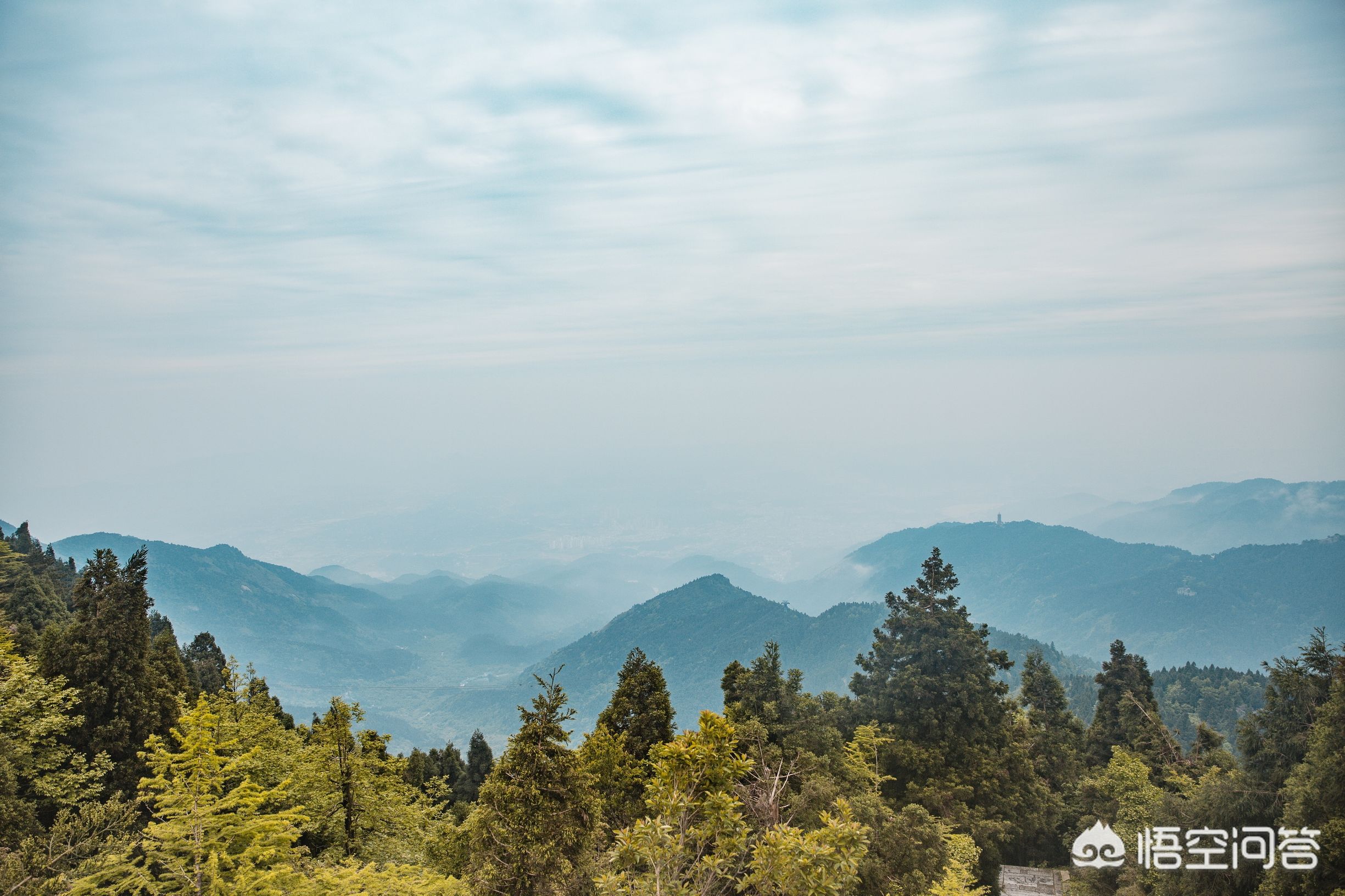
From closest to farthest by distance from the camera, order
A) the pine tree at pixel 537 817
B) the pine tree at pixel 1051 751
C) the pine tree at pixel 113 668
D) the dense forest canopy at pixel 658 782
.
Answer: the dense forest canopy at pixel 658 782 < the pine tree at pixel 537 817 < the pine tree at pixel 113 668 < the pine tree at pixel 1051 751

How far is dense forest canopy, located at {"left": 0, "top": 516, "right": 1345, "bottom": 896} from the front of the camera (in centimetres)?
1152

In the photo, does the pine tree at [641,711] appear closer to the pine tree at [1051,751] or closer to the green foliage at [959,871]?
the green foliage at [959,871]

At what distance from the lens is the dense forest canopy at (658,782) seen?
11516 mm

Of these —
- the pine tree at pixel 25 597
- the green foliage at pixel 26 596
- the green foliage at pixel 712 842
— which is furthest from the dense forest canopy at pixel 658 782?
the green foliage at pixel 26 596

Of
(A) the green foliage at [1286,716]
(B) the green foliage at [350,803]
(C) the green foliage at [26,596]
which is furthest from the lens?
(C) the green foliage at [26,596]

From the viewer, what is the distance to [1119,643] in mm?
40594

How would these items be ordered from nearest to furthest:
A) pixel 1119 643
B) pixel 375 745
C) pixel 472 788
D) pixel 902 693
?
pixel 375 745 → pixel 902 693 → pixel 1119 643 → pixel 472 788

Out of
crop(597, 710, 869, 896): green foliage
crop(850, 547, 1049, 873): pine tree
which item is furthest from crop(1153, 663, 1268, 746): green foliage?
crop(597, 710, 869, 896): green foliage

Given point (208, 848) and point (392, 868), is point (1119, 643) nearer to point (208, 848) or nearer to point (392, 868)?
point (392, 868)

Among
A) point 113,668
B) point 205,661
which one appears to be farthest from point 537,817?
point 205,661

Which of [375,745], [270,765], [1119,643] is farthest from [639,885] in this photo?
[1119,643]

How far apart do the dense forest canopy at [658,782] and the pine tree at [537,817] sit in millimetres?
57

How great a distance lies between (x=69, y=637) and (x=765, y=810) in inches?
862

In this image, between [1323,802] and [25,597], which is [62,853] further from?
[25,597]
